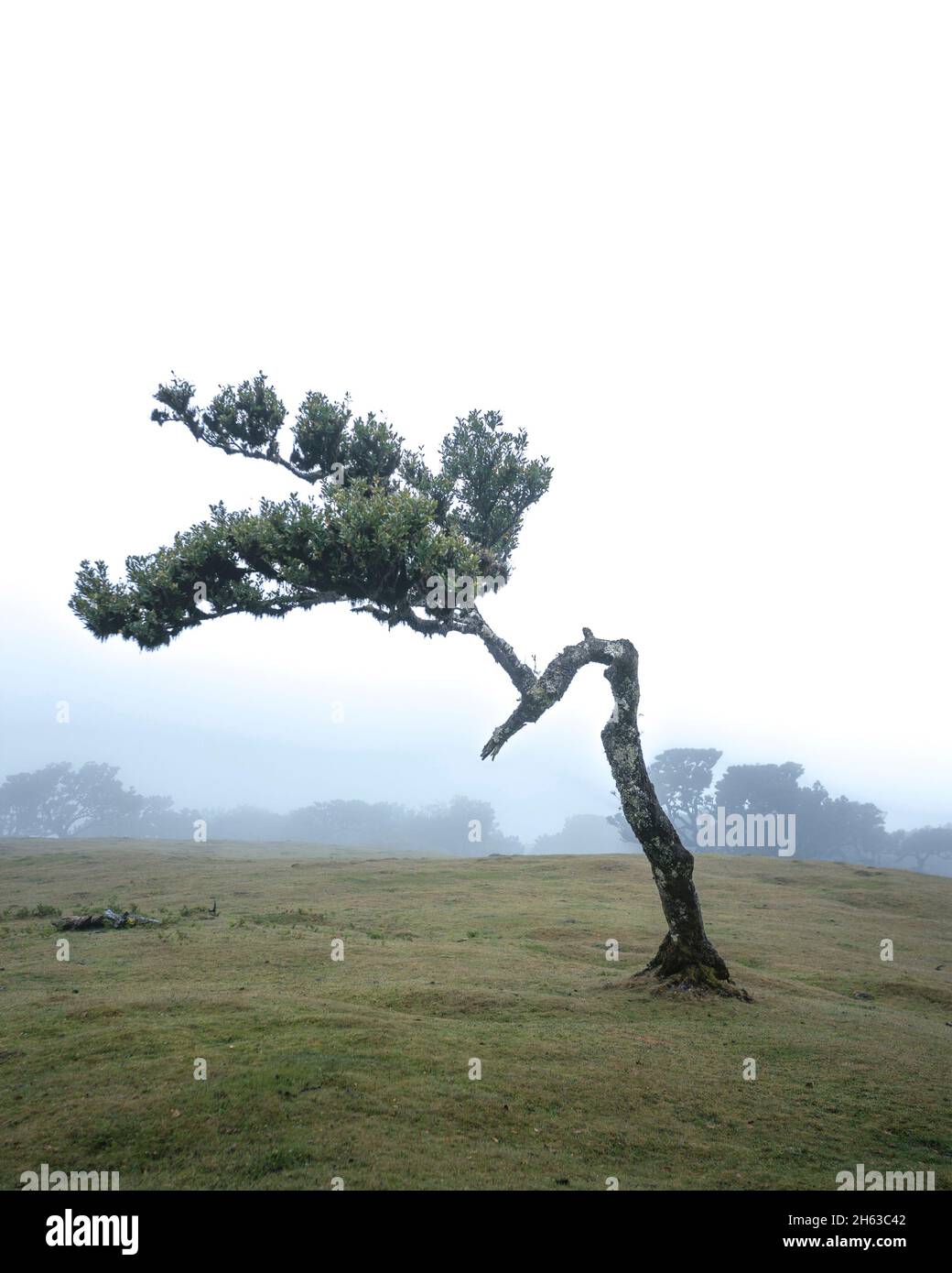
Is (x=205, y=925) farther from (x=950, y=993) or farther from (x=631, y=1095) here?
(x=950, y=993)

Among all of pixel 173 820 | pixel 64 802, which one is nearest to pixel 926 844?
pixel 173 820

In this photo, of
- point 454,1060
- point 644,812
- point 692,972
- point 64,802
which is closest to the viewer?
point 454,1060

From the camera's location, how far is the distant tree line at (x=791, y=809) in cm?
11894

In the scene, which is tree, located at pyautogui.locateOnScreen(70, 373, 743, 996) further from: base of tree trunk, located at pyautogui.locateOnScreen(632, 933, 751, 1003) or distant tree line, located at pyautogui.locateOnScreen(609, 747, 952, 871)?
distant tree line, located at pyautogui.locateOnScreen(609, 747, 952, 871)

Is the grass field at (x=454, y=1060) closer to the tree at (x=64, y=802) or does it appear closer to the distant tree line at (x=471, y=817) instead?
the distant tree line at (x=471, y=817)

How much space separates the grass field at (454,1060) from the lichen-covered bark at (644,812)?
862 millimetres

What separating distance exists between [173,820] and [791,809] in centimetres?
14396

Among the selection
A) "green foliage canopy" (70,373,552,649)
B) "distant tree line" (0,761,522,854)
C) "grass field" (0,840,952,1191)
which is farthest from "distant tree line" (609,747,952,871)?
"green foliage canopy" (70,373,552,649)

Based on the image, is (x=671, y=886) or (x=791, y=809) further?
(x=791, y=809)

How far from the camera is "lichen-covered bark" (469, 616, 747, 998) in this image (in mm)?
15320

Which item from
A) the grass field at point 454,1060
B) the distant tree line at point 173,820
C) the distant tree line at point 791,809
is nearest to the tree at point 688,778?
the distant tree line at point 791,809

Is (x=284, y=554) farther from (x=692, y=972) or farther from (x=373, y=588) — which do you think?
(x=692, y=972)

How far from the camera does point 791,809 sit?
11950cm

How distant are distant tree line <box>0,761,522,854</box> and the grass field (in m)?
100
